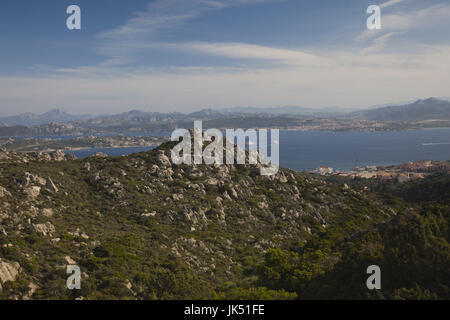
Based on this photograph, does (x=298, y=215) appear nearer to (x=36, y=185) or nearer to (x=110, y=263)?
(x=110, y=263)

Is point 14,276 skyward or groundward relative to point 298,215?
skyward

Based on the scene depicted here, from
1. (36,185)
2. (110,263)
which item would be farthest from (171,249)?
(36,185)

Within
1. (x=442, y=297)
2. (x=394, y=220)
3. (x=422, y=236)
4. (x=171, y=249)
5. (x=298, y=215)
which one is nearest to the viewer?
(x=442, y=297)

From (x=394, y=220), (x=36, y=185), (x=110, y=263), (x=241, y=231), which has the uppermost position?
(x=36, y=185)
